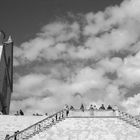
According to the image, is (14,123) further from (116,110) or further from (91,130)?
(116,110)

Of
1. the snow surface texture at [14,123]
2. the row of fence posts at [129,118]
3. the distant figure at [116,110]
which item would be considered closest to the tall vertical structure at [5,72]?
the snow surface texture at [14,123]

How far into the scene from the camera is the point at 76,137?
2078 centimetres

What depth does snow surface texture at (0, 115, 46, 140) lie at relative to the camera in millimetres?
23798

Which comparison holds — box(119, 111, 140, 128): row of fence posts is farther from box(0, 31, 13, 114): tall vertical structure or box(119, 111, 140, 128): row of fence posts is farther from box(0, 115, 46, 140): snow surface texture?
box(0, 31, 13, 114): tall vertical structure

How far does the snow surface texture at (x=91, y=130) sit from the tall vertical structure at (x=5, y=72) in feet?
43.0

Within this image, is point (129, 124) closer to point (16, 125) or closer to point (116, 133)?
point (116, 133)

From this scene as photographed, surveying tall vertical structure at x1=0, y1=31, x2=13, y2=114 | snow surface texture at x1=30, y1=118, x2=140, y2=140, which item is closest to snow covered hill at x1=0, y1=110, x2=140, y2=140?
snow surface texture at x1=30, y1=118, x2=140, y2=140

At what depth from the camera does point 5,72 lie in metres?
33.6

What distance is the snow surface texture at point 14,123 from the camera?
937 inches

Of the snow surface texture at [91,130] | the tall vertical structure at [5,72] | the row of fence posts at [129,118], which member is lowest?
the snow surface texture at [91,130]

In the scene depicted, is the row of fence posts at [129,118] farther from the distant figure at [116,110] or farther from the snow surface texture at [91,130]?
the snow surface texture at [91,130]

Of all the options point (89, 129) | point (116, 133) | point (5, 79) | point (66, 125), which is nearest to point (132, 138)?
point (116, 133)

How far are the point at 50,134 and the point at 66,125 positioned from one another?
2182 mm

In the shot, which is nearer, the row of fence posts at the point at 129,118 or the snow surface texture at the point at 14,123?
the row of fence posts at the point at 129,118
